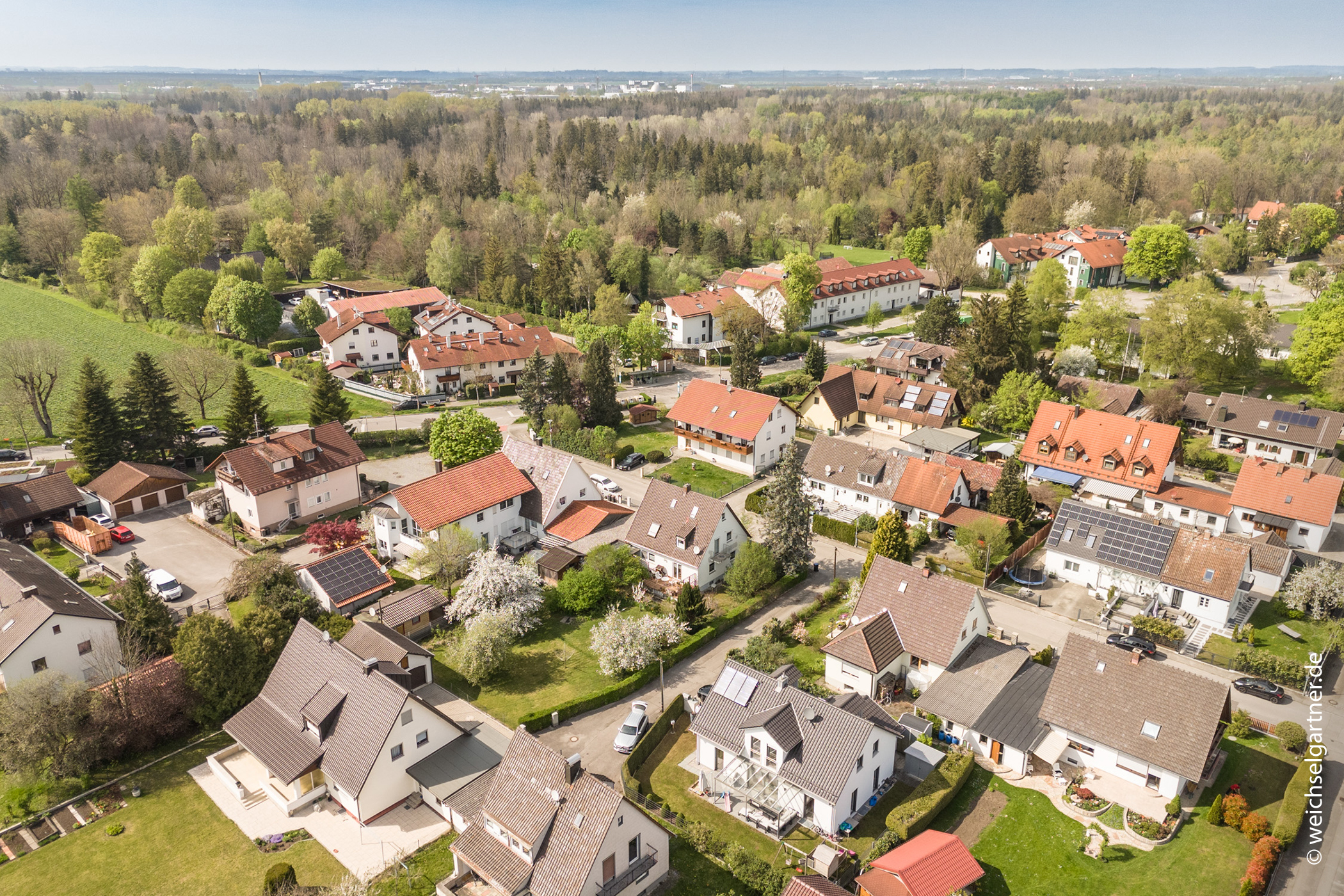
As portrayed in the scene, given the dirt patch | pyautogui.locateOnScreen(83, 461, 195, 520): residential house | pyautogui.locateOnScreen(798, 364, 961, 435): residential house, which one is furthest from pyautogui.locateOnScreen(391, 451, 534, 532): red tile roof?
the dirt patch

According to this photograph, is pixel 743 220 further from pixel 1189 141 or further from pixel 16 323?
pixel 1189 141

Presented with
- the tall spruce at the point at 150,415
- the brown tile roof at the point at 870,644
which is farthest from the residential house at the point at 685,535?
the tall spruce at the point at 150,415

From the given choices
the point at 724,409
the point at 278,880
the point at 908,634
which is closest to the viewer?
the point at 278,880

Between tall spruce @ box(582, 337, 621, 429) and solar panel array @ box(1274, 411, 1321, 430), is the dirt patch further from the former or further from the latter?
solar panel array @ box(1274, 411, 1321, 430)

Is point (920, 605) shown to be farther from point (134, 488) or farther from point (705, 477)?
point (134, 488)

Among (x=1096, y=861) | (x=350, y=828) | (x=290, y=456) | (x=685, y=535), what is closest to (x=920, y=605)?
(x=1096, y=861)

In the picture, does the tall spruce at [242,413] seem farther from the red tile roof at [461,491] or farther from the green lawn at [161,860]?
the green lawn at [161,860]
